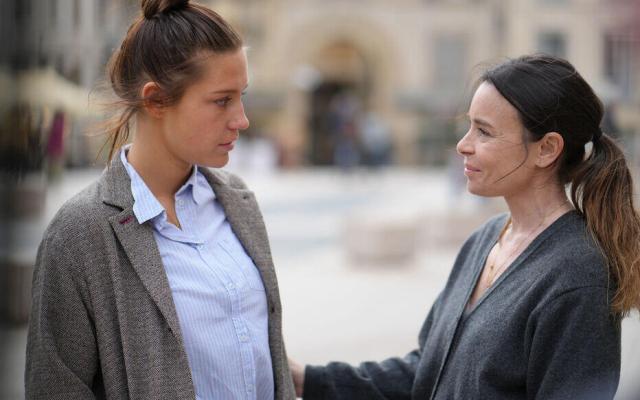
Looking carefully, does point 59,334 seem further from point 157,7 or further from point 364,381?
point 364,381

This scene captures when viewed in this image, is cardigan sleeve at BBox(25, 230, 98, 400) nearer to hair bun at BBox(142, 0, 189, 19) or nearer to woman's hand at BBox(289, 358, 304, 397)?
hair bun at BBox(142, 0, 189, 19)

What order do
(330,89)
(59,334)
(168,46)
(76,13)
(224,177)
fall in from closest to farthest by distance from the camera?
(59,334), (168,46), (224,177), (76,13), (330,89)

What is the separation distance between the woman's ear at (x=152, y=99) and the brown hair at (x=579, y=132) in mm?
778

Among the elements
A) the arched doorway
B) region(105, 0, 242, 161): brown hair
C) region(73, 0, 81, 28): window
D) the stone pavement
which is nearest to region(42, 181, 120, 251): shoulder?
region(105, 0, 242, 161): brown hair

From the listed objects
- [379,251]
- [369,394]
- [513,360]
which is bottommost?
[379,251]

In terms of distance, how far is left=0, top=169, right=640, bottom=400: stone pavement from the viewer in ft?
20.2

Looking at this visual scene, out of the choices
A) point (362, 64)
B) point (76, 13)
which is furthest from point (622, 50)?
point (362, 64)

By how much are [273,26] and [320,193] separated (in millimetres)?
13571

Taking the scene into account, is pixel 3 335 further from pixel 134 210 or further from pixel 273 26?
pixel 273 26

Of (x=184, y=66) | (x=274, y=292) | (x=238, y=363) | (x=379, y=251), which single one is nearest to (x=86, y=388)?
(x=238, y=363)

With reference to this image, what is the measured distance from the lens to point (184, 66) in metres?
1.82

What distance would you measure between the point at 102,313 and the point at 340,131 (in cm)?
2189

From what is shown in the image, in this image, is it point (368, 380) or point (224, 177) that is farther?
point (368, 380)

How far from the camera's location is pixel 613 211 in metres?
1.93
